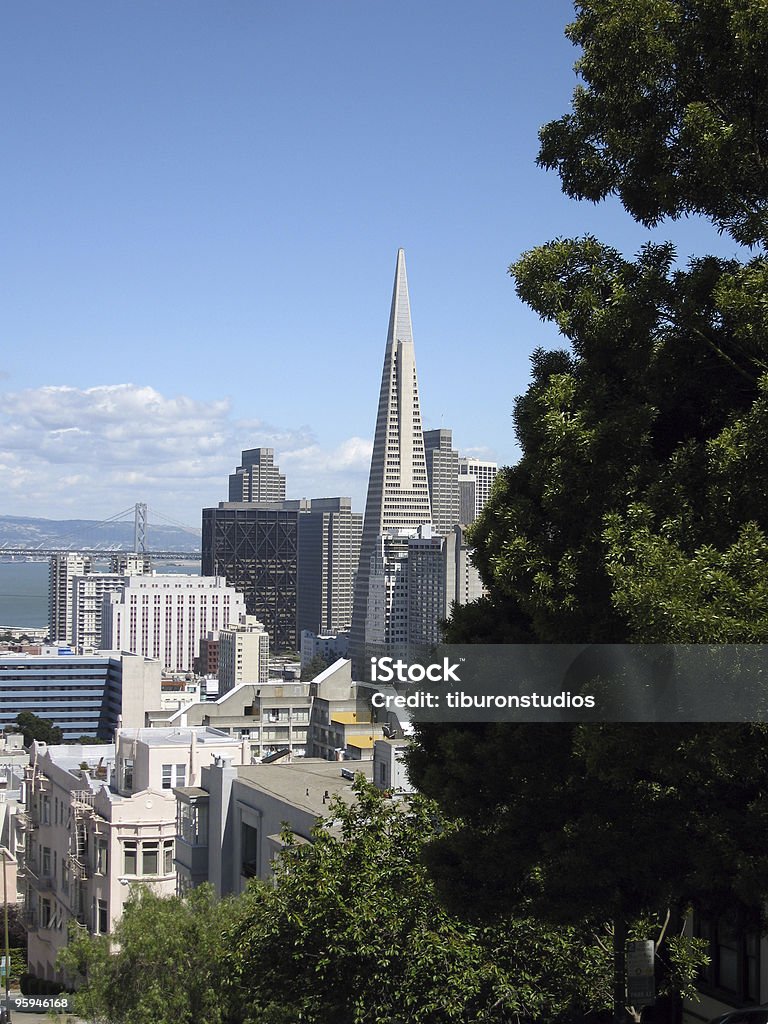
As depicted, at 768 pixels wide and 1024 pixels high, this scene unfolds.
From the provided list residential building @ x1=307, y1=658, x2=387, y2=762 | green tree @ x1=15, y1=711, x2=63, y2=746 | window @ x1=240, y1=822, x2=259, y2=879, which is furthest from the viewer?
green tree @ x1=15, y1=711, x2=63, y2=746

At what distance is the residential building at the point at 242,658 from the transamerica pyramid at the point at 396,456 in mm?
14793

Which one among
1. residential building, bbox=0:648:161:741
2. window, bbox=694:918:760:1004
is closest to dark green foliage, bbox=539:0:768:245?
window, bbox=694:918:760:1004

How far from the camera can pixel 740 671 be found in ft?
18.0

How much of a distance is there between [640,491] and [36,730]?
104 meters

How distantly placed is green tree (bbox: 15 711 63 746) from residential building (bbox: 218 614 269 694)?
5003 centimetres

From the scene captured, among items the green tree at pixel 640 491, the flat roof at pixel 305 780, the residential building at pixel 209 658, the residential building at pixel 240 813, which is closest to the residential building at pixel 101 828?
the residential building at pixel 240 813

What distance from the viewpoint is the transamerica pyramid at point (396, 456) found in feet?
576

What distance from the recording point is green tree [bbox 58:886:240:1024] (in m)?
14.0

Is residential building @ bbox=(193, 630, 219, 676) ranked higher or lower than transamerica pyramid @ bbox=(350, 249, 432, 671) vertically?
lower

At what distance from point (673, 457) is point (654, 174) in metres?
1.77

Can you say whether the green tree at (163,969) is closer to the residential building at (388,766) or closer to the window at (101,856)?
the residential building at (388,766)

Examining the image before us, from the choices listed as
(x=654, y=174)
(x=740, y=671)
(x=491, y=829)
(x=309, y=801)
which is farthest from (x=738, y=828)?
(x=309, y=801)

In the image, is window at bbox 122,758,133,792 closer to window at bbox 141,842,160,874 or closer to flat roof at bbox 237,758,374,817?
window at bbox 141,842,160,874

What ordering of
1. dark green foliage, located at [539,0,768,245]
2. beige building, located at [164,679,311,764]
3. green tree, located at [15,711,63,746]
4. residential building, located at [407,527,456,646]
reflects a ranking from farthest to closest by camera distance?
residential building, located at [407,527,456,646]
green tree, located at [15,711,63,746]
beige building, located at [164,679,311,764]
dark green foliage, located at [539,0,768,245]
